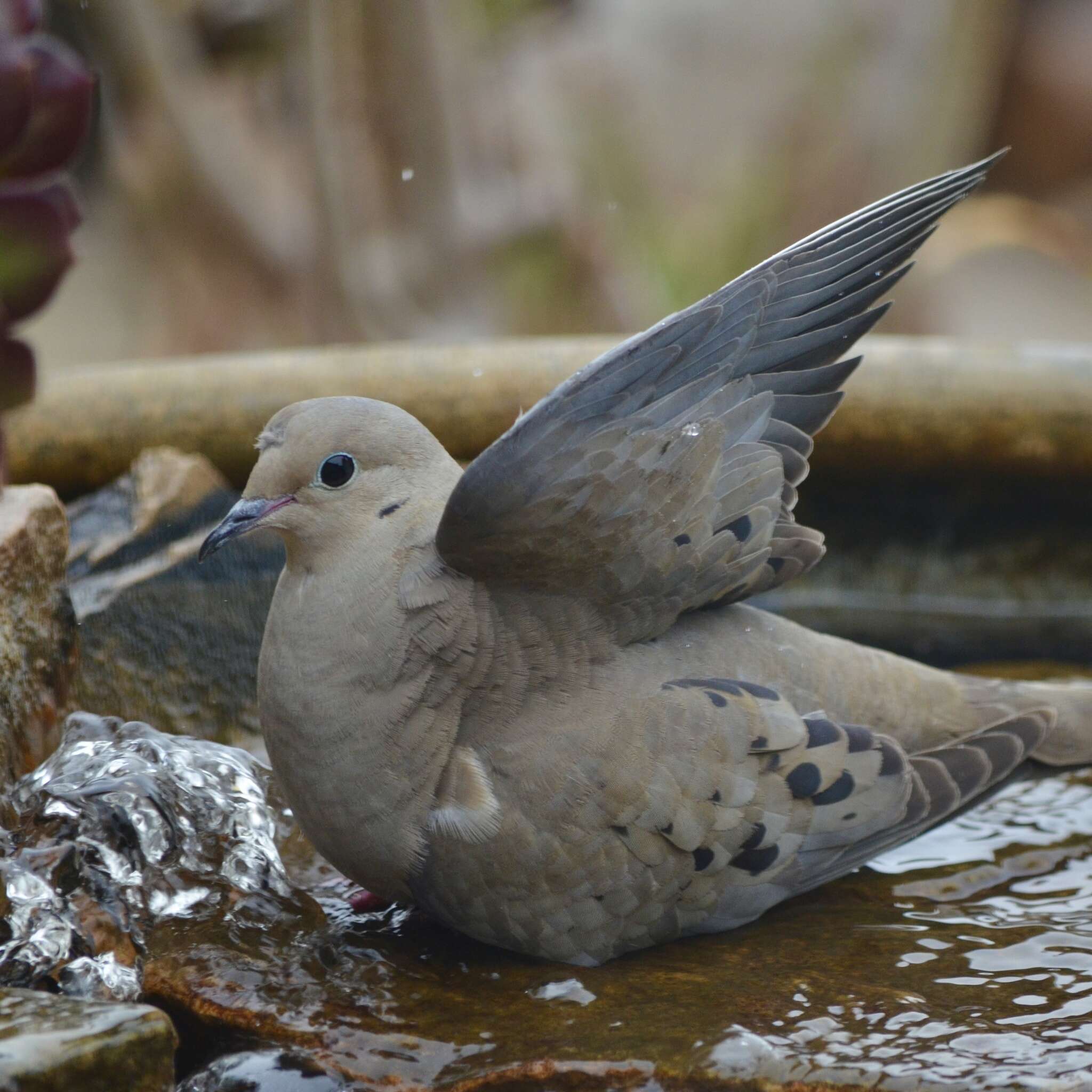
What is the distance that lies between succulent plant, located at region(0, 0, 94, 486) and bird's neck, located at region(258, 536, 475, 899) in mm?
548

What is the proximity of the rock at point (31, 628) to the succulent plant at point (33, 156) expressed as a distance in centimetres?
55

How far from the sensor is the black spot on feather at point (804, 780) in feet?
7.53

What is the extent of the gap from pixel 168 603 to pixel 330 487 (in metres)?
0.89

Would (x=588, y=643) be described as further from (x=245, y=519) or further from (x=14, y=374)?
(x=14, y=374)

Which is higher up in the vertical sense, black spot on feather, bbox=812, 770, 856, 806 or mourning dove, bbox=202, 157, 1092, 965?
mourning dove, bbox=202, 157, 1092, 965

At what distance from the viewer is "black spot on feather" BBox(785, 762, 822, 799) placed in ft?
7.53

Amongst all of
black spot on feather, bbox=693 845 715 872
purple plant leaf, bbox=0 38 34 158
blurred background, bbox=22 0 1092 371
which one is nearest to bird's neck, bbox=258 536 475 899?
black spot on feather, bbox=693 845 715 872

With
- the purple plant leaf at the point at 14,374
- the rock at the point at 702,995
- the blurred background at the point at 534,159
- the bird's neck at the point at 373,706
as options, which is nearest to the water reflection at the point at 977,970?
the rock at the point at 702,995

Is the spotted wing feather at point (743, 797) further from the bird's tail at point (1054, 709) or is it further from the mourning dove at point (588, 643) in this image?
the bird's tail at point (1054, 709)

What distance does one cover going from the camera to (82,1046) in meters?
1.64

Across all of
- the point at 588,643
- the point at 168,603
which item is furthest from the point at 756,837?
the point at 168,603

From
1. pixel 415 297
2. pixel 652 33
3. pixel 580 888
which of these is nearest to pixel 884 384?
pixel 580 888

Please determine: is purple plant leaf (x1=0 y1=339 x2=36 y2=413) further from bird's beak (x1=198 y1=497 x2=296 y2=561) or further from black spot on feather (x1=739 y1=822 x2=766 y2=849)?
black spot on feather (x1=739 y1=822 x2=766 y2=849)

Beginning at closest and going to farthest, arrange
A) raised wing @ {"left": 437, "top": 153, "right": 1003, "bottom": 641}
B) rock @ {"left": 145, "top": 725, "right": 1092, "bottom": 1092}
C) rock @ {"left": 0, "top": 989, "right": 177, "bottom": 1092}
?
rock @ {"left": 0, "top": 989, "right": 177, "bottom": 1092} < rock @ {"left": 145, "top": 725, "right": 1092, "bottom": 1092} < raised wing @ {"left": 437, "top": 153, "right": 1003, "bottom": 641}
